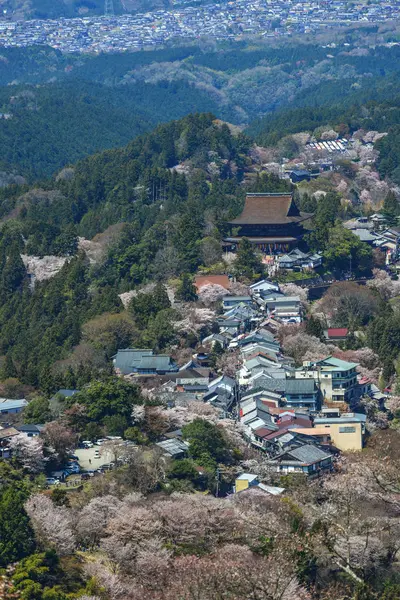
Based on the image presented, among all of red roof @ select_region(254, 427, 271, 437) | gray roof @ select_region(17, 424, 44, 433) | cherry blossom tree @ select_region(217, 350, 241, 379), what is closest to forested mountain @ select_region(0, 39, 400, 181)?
cherry blossom tree @ select_region(217, 350, 241, 379)

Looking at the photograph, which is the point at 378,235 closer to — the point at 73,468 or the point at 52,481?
the point at 73,468

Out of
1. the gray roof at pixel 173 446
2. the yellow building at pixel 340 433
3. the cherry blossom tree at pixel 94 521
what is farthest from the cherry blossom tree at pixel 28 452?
the yellow building at pixel 340 433

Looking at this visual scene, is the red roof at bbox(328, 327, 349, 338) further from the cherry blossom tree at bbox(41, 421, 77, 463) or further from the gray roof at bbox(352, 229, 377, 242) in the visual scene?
the cherry blossom tree at bbox(41, 421, 77, 463)

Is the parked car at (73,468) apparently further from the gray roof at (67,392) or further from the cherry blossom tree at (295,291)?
the cherry blossom tree at (295,291)

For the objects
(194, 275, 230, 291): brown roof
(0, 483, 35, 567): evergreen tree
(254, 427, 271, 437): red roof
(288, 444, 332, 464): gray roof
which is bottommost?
(194, 275, 230, 291): brown roof

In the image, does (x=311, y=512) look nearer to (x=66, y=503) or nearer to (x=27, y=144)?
(x=66, y=503)

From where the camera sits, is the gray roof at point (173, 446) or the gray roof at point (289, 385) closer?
the gray roof at point (173, 446)

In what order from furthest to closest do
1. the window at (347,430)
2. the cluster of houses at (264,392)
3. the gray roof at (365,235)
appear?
the gray roof at (365,235), the window at (347,430), the cluster of houses at (264,392)

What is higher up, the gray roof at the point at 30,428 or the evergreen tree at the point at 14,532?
the evergreen tree at the point at 14,532
